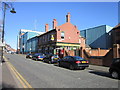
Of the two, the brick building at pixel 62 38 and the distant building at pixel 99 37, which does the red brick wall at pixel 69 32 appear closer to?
the brick building at pixel 62 38

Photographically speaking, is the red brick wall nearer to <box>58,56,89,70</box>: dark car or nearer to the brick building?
the brick building

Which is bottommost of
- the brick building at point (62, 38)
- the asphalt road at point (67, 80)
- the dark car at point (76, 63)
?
the asphalt road at point (67, 80)

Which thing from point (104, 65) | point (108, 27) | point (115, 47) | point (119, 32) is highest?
point (108, 27)

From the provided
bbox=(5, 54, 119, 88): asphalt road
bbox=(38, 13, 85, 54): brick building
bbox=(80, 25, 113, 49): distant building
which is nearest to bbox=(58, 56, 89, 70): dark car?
bbox=(5, 54, 119, 88): asphalt road

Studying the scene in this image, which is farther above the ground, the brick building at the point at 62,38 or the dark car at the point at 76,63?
the brick building at the point at 62,38

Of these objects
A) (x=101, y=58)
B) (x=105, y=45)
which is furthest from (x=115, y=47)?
(x=105, y=45)

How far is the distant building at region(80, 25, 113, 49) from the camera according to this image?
140 ft

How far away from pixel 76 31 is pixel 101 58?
70.8ft

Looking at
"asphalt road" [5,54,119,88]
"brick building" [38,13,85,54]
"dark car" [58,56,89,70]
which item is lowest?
"asphalt road" [5,54,119,88]

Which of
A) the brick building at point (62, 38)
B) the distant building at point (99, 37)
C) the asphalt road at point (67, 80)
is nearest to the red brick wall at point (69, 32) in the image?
the brick building at point (62, 38)

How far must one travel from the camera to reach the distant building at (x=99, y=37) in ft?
140

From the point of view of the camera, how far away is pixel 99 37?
45094mm

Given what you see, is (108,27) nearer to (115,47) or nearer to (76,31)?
(76,31)

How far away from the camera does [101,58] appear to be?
1614cm
